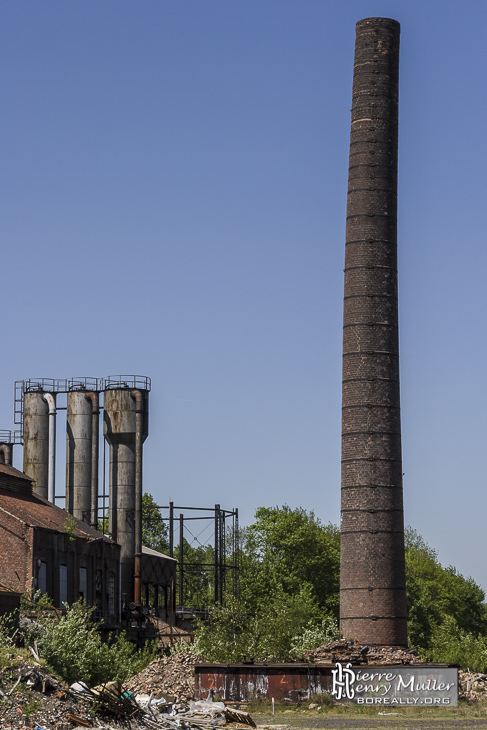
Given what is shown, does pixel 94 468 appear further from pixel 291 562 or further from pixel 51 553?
pixel 291 562

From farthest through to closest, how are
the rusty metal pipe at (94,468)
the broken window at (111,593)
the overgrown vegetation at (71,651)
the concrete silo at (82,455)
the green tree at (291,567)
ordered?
the green tree at (291,567) < the rusty metal pipe at (94,468) < the concrete silo at (82,455) < the broken window at (111,593) < the overgrown vegetation at (71,651)

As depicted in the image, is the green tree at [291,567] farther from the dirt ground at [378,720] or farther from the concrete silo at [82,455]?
the dirt ground at [378,720]

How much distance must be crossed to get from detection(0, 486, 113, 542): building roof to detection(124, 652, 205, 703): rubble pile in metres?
7.73

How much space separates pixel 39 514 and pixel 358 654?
13.7m

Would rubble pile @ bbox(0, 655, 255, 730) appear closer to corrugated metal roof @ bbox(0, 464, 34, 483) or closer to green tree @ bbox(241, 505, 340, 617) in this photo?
corrugated metal roof @ bbox(0, 464, 34, 483)

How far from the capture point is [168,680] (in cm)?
3116

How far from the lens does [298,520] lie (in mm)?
64875

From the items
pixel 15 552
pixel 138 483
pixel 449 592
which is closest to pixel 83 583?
pixel 15 552

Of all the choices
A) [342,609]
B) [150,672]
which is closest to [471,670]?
[342,609]

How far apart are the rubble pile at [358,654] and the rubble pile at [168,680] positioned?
3.89 m

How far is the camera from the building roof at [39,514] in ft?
124

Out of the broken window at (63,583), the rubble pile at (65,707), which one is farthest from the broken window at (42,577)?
the rubble pile at (65,707)

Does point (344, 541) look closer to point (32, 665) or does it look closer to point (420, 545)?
point (32, 665)

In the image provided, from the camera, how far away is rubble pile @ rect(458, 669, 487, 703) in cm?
3131
